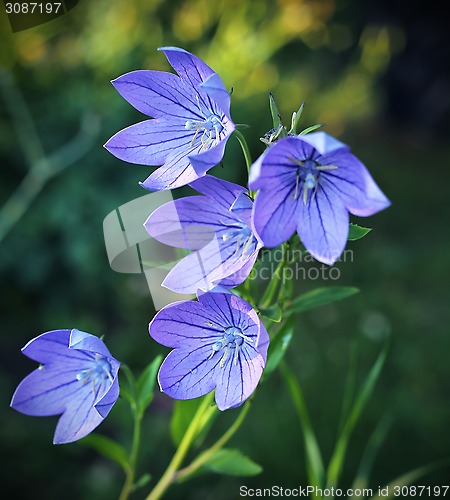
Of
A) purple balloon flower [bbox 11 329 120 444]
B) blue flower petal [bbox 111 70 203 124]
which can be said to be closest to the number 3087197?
blue flower petal [bbox 111 70 203 124]

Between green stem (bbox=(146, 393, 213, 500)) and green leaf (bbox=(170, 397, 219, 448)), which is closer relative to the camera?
green stem (bbox=(146, 393, 213, 500))

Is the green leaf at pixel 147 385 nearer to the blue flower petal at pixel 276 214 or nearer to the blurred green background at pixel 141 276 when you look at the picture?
the blue flower petal at pixel 276 214

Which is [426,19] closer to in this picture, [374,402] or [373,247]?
[373,247]

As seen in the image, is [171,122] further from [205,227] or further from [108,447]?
[108,447]

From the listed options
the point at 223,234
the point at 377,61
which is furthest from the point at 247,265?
the point at 377,61

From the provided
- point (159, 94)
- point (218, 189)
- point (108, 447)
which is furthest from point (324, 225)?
point (108, 447)

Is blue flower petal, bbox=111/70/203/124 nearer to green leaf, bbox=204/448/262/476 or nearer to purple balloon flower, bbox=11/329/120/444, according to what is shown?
Answer: purple balloon flower, bbox=11/329/120/444

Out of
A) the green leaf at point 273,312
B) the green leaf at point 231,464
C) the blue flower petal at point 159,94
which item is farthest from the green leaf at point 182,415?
the blue flower petal at point 159,94
